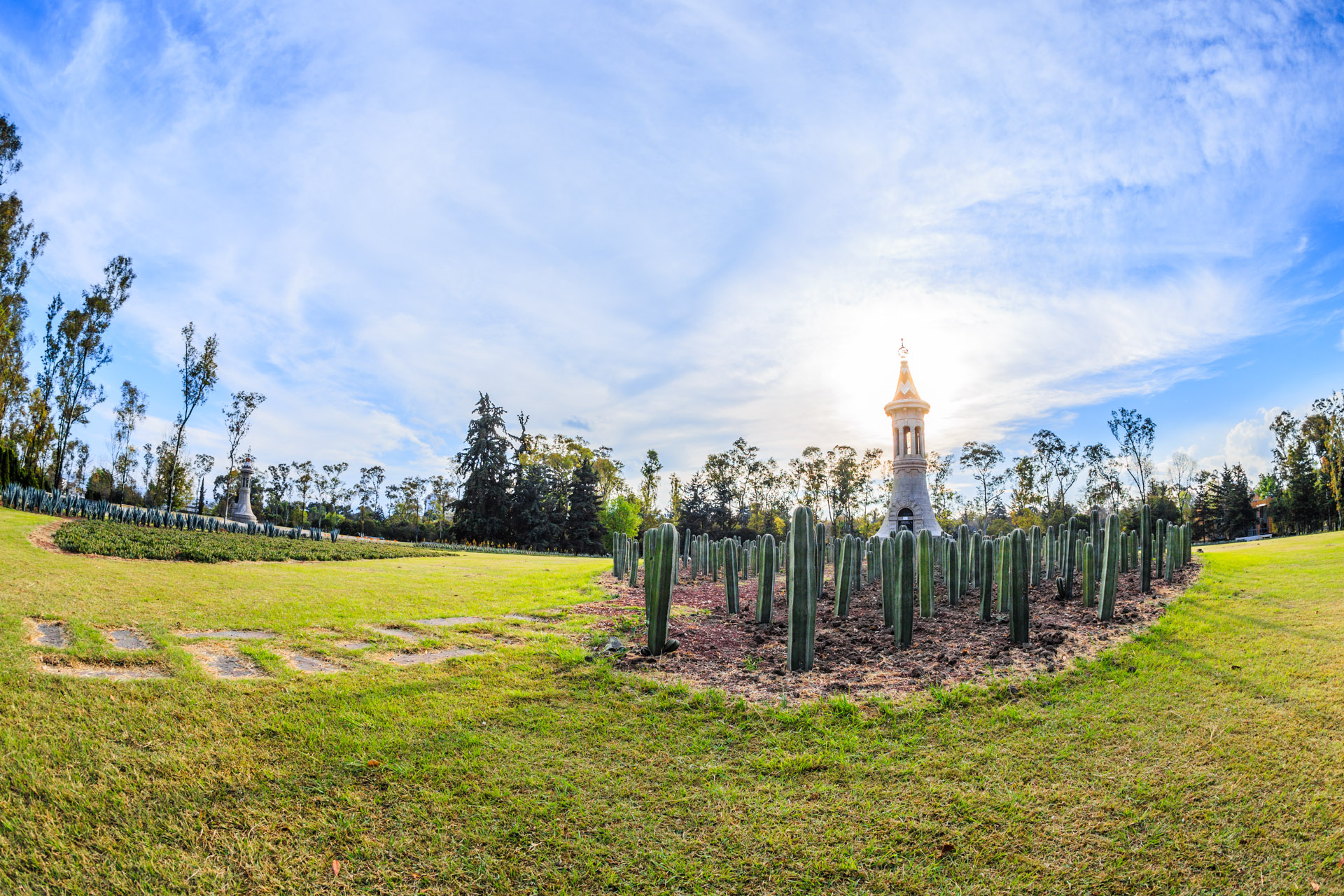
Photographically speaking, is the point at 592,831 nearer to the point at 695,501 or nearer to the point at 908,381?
the point at 908,381

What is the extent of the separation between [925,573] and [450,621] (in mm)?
6979

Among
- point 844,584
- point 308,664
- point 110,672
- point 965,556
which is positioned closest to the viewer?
point 110,672

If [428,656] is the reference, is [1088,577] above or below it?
above

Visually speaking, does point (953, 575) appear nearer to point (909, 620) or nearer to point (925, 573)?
point (925, 573)

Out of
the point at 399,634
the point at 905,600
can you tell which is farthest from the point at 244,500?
the point at 905,600

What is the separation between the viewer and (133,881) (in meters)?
3.08

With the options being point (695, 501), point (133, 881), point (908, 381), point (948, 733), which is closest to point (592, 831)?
point (133, 881)

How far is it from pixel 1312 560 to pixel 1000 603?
9.82 metres

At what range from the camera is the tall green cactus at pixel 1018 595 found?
6.95 metres

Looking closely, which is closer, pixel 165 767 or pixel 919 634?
pixel 165 767

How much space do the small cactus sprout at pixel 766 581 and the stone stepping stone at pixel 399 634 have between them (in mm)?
4576

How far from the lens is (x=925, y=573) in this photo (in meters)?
8.70

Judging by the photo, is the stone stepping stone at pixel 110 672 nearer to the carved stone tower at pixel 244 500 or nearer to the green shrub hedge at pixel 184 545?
the green shrub hedge at pixel 184 545

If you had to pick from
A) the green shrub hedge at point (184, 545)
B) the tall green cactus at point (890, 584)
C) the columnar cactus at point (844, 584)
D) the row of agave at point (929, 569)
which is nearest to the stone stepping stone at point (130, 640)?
the row of agave at point (929, 569)
